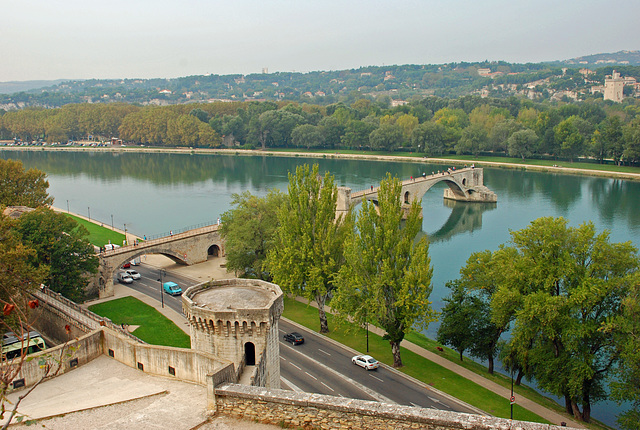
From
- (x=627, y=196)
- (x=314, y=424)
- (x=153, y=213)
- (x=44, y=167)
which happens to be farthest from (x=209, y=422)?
(x=44, y=167)

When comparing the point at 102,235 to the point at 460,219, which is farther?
the point at 460,219

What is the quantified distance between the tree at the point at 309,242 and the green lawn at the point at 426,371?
2344 millimetres

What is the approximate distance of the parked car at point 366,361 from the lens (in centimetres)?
3133

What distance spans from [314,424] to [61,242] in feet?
105

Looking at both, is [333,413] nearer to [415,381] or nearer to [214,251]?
[415,381]

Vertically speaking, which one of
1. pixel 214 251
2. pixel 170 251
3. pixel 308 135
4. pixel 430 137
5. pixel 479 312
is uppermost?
pixel 308 135

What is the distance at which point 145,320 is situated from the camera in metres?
38.5

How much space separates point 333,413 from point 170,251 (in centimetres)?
4123

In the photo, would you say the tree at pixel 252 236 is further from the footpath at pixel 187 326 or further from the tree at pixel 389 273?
the tree at pixel 389 273

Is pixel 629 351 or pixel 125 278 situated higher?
pixel 629 351

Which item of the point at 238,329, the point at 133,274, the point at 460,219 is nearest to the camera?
the point at 238,329

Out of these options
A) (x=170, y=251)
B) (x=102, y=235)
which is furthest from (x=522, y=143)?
(x=170, y=251)

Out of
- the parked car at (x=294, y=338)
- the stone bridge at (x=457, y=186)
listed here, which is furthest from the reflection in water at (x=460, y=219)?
the parked car at (x=294, y=338)

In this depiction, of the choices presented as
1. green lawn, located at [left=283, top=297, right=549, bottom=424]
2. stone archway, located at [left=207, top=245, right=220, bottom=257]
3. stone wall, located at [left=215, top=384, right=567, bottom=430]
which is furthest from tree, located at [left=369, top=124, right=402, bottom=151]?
stone wall, located at [left=215, top=384, right=567, bottom=430]
